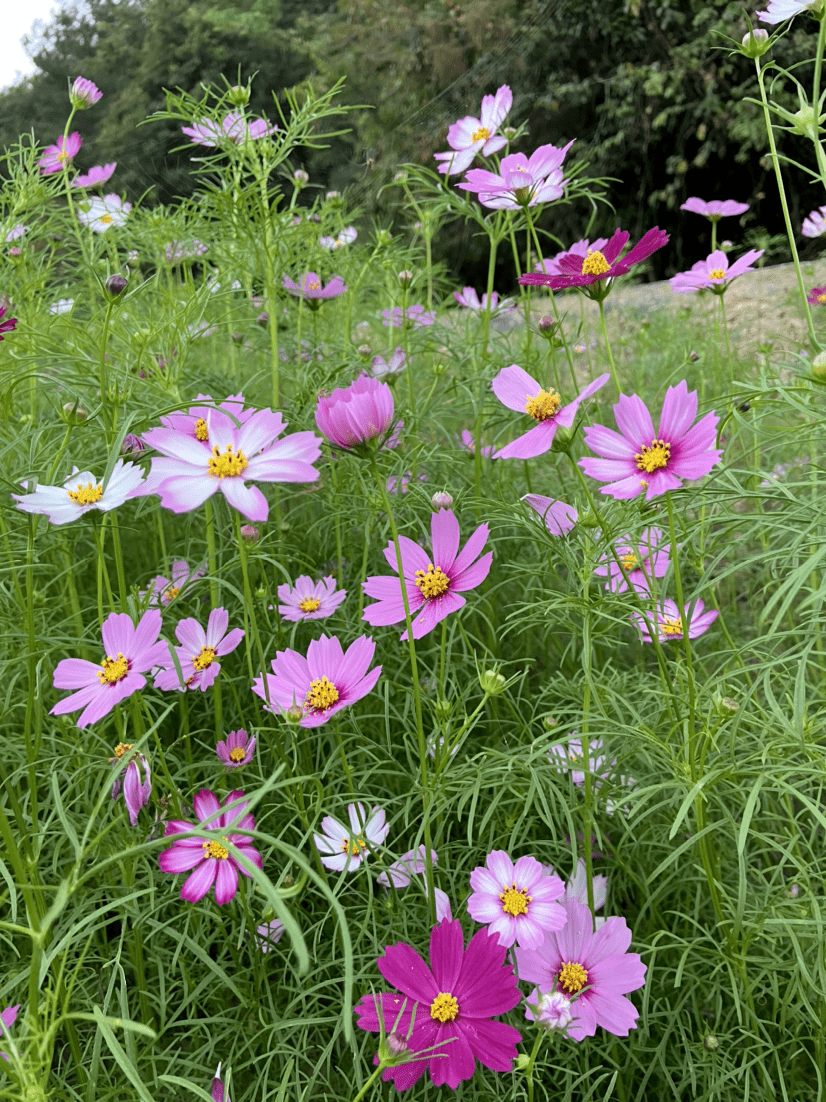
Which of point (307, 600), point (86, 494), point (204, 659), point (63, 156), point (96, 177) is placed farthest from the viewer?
point (96, 177)

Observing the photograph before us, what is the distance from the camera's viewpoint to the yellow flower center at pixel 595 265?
2.55ft

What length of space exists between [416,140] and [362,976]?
5.30m

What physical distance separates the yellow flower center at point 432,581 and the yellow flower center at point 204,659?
0.22 m

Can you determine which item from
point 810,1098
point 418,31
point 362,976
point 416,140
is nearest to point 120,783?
point 362,976

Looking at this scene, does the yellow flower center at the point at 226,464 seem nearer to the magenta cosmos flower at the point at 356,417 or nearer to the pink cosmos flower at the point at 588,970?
the magenta cosmos flower at the point at 356,417

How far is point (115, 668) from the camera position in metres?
0.69

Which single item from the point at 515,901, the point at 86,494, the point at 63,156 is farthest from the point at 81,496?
the point at 63,156

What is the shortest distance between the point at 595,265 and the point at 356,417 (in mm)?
309

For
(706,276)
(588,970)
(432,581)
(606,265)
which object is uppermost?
(606,265)

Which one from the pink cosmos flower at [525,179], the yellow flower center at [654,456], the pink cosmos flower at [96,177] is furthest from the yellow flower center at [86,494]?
the pink cosmos flower at [96,177]

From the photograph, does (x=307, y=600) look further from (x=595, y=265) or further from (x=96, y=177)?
(x=96, y=177)

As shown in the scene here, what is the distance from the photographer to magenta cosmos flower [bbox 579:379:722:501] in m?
0.62

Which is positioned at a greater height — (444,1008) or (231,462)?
(231,462)

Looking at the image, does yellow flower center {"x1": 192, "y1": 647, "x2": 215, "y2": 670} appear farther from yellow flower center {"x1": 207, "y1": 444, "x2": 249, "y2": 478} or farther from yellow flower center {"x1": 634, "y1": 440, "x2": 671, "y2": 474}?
yellow flower center {"x1": 634, "y1": 440, "x2": 671, "y2": 474}
